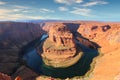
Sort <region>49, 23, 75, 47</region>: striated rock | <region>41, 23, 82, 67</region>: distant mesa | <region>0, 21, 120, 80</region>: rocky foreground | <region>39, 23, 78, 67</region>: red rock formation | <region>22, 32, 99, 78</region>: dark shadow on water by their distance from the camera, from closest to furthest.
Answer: <region>0, 21, 120, 80</region>: rocky foreground → <region>22, 32, 99, 78</region>: dark shadow on water → <region>41, 23, 82, 67</region>: distant mesa → <region>39, 23, 78, 67</region>: red rock formation → <region>49, 23, 75, 47</region>: striated rock

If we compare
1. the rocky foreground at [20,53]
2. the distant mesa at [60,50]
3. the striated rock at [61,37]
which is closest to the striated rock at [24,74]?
the rocky foreground at [20,53]

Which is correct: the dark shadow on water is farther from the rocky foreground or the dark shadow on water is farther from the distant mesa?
the rocky foreground

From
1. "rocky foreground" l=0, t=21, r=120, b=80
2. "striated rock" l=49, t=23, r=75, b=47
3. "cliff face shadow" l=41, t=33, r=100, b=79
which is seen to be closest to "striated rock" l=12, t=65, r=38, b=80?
"rocky foreground" l=0, t=21, r=120, b=80

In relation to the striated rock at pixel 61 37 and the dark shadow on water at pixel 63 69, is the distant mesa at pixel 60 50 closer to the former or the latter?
the striated rock at pixel 61 37

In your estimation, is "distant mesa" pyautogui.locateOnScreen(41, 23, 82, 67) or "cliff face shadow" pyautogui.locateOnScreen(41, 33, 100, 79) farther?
"distant mesa" pyautogui.locateOnScreen(41, 23, 82, 67)

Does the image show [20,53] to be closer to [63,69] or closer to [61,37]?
[61,37]

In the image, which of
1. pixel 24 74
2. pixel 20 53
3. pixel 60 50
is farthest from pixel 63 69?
pixel 20 53

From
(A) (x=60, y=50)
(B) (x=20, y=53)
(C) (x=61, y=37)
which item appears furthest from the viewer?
(B) (x=20, y=53)

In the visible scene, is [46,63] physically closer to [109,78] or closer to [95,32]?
[109,78]
